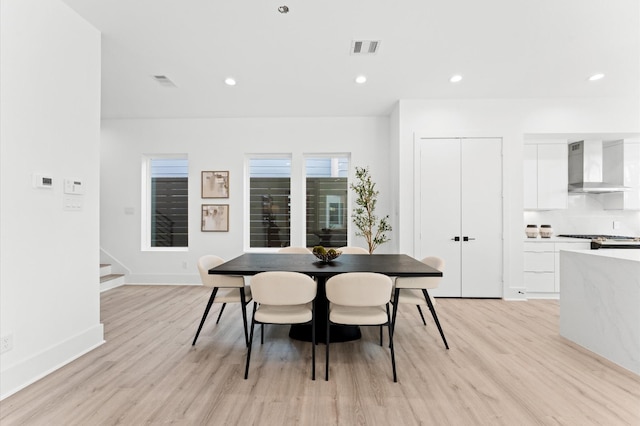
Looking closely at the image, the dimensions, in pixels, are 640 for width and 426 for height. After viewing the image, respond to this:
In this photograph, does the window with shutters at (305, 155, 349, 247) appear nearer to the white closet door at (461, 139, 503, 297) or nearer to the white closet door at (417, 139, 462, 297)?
the white closet door at (417, 139, 462, 297)

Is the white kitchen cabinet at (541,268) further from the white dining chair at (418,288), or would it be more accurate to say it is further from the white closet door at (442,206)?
the white dining chair at (418,288)

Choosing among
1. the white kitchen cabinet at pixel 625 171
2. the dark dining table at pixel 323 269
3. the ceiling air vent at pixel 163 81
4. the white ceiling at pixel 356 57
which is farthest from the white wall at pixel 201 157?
the white kitchen cabinet at pixel 625 171

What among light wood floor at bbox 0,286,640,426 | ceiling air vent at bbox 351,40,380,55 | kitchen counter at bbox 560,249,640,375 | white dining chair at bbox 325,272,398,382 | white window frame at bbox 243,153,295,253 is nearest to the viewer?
light wood floor at bbox 0,286,640,426

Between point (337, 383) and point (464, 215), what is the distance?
3.21 metres

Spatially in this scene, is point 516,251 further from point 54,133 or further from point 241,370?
point 54,133

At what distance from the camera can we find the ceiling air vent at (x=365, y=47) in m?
2.95

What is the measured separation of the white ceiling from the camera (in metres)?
2.50

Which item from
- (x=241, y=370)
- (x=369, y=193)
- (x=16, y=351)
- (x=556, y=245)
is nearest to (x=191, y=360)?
(x=241, y=370)

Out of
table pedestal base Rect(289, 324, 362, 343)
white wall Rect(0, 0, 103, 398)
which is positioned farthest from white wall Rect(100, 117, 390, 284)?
white wall Rect(0, 0, 103, 398)

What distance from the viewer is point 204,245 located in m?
5.21

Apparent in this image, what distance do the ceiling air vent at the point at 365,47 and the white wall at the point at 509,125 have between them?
1463mm

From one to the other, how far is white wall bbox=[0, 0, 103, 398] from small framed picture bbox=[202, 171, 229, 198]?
2420mm

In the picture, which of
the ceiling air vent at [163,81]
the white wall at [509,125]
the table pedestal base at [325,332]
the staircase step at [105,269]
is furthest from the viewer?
the staircase step at [105,269]

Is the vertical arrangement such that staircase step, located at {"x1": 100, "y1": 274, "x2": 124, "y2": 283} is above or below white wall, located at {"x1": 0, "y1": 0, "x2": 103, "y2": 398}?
below
